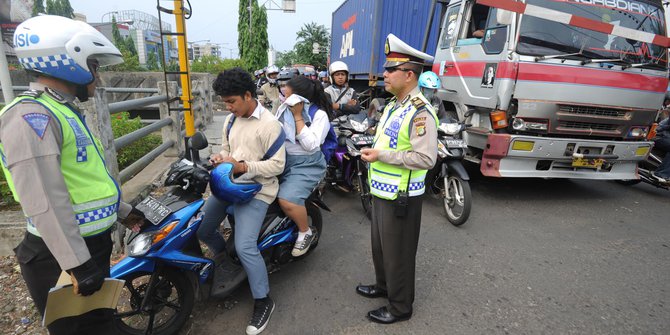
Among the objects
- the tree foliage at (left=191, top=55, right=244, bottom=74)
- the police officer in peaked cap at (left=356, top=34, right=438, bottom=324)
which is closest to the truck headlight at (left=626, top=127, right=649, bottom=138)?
the police officer in peaked cap at (left=356, top=34, right=438, bottom=324)

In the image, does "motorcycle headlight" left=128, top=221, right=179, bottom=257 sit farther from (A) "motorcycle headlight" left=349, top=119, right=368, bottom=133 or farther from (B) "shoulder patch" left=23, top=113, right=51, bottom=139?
(A) "motorcycle headlight" left=349, top=119, right=368, bottom=133

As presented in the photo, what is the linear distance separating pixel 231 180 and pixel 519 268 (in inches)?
97.0

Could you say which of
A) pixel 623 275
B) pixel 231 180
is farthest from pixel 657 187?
pixel 231 180

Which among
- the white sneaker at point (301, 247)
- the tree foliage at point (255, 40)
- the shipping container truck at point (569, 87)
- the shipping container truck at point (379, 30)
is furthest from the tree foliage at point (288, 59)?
the white sneaker at point (301, 247)

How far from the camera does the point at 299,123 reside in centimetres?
283

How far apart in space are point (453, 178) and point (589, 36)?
2381mm

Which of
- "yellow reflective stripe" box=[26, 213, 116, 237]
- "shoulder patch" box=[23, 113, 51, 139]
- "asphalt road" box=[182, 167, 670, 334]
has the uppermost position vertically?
"shoulder patch" box=[23, 113, 51, 139]

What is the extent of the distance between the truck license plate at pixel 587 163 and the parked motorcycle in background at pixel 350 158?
95.4 inches

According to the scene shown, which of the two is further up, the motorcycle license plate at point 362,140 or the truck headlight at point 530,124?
the truck headlight at point 530,124

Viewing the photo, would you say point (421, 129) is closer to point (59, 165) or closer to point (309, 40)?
point (59, 165)

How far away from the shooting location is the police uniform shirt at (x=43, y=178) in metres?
1.15

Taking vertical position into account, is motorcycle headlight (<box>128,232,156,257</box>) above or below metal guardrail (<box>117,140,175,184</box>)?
above

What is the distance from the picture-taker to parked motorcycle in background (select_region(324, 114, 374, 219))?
4031mm

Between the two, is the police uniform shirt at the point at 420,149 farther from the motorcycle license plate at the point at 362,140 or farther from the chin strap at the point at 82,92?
the motorcycle license plate at the point at 362,140
